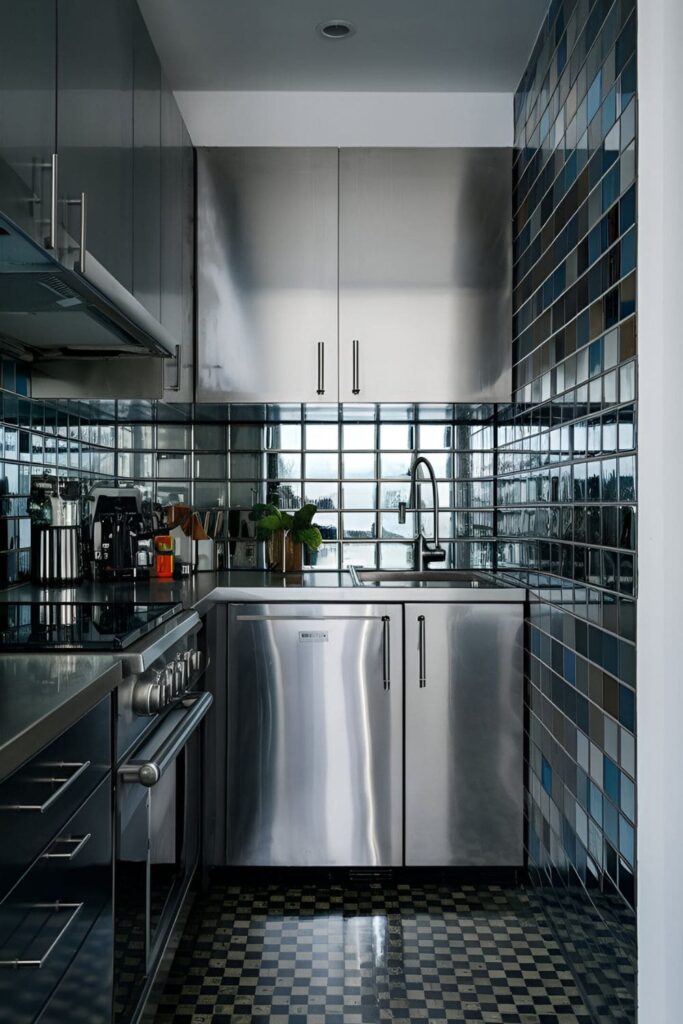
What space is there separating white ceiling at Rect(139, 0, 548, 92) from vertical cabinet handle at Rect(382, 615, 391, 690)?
1.85 m

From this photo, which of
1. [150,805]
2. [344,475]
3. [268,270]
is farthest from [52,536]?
[344,475]

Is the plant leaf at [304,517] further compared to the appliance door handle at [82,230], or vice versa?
the plant leaf at [304,517]

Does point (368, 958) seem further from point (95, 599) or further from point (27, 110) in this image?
point (27, 110)

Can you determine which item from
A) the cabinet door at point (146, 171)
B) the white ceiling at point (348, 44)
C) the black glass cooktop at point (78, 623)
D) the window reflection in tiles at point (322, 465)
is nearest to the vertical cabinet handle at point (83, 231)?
the cabinet door at point (146, 171)

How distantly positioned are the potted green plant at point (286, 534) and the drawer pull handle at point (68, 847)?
1.94m

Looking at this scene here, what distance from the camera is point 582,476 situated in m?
2.03

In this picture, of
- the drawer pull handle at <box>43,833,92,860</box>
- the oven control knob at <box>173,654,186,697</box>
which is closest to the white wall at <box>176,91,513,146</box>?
the oven control knob at <box>173,654,186,697</box>

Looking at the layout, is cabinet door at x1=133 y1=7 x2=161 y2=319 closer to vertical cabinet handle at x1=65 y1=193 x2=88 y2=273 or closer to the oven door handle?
vertical cabinet handle at x1=65 y1=193 x2=88 y2=273

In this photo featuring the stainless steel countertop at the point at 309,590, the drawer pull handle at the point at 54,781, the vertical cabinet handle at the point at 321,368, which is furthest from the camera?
the vertical cabinet handle at the point at 321,368

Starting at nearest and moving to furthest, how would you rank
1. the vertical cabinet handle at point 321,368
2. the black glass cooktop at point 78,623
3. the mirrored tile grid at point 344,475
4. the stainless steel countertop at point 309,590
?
the black glass cooktop at point 78,623 → the stainless steel countertop at point 309,590 → the vertical cabinet handle at point 321,368 → the mirrored tile grid at point 344,475

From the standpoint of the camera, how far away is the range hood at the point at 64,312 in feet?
5.22

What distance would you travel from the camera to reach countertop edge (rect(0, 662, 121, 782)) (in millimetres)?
896

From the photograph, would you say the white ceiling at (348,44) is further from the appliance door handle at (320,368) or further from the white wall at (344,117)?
the appliance door handle at (320,368)

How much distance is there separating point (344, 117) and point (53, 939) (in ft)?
9.49
